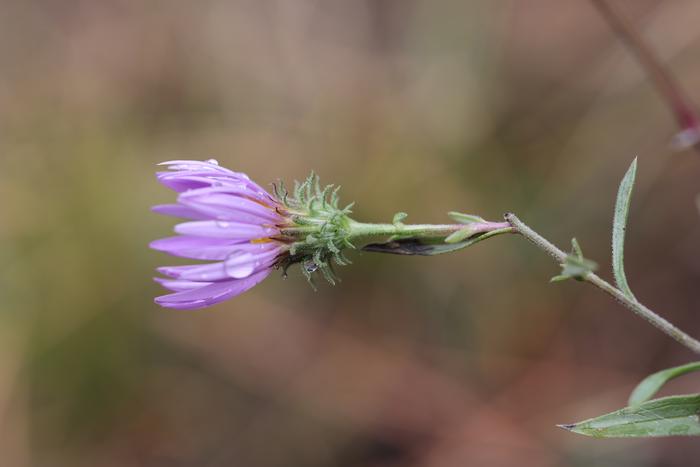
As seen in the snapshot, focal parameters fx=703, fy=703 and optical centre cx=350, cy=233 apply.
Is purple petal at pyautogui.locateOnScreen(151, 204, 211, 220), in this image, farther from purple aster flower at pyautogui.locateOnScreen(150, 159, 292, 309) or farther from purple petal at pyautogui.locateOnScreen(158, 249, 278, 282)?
purple petal at pyautogui.locateOnScreen(158, 249, 278, 282)

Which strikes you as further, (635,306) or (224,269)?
(224,269)

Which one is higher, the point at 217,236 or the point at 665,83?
the point at 665,83

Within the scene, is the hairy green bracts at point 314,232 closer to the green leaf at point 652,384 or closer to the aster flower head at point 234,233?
the aster flower head at point 234,233

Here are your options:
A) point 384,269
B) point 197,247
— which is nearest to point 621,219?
point 197,247

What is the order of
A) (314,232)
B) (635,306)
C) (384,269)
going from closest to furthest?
(635,306) → (314,232) → (384,269)

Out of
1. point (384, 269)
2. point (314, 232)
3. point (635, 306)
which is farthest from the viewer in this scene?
point (384, 269)

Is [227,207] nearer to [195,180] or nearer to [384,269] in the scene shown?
[195,180]

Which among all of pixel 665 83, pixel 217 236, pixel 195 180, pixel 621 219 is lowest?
pixel 217 236

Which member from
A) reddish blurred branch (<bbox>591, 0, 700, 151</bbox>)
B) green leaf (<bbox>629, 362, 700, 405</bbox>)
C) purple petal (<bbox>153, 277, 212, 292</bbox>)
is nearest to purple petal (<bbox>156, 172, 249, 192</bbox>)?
purple petal (<bbox>153, 277, 212, 292</bbox>)
